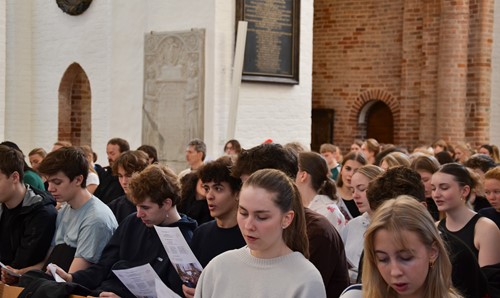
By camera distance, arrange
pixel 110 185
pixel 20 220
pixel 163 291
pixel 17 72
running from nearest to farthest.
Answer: pixel 163 291 → pixel 20 220 → pixel 110 185 → pixel 17 72

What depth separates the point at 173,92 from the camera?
13539 mm

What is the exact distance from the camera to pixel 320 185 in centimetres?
627

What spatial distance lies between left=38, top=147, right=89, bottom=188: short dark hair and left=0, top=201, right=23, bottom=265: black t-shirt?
0.61 m

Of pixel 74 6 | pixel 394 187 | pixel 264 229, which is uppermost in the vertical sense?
pixel 74 6

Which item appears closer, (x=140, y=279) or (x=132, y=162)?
(x=140, y=279)

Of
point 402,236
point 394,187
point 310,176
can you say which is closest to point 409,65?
point 310,176

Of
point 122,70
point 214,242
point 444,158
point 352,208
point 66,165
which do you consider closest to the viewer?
point 214,242

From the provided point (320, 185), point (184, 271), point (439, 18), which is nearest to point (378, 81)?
point (439, 18)

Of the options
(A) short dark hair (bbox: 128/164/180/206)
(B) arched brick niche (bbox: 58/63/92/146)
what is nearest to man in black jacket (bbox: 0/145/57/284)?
(A) short dark hair (bbox: 128/164/180/206)

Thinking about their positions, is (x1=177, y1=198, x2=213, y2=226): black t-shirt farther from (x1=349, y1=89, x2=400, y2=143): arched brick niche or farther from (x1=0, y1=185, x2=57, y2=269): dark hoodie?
(x1=349, y1=89, x2=400, y2=143): arched brick niche

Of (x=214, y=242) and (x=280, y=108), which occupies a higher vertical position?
(x=280, y=108)

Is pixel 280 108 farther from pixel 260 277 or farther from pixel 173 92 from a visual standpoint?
pixel 260 277

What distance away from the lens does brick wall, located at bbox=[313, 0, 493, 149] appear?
18.5 metres

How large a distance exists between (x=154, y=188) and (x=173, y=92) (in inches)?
321
